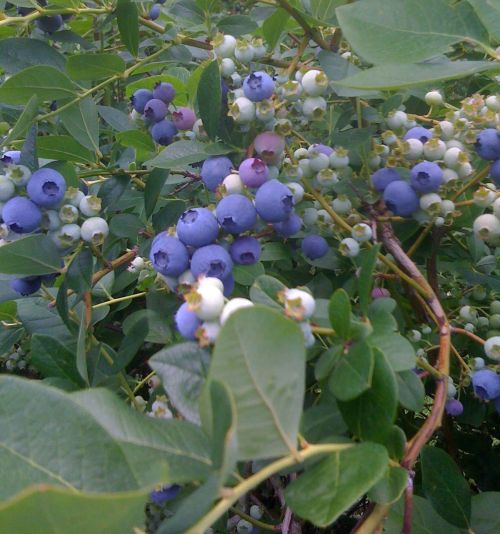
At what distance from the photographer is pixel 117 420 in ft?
1.94

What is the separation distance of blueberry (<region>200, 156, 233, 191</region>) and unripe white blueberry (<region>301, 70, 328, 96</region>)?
0.19m

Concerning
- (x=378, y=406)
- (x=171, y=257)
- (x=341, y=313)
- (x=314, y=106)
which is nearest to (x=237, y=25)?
(x=314, y=106)

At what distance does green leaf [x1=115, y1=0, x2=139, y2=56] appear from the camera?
1.32 metres

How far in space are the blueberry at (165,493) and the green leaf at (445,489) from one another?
38 cm

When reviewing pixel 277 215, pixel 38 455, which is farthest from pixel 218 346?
pixel 277 215

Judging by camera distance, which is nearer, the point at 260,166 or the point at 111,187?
the point at 260,166

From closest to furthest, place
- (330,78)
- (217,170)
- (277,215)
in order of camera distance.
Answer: (277,215) → (217,170) → (330,78)

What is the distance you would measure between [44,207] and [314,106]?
1.61ft

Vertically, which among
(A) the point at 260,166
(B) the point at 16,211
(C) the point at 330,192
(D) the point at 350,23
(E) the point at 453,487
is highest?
(D) the point at 350,23

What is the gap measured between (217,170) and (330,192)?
0.41 meters

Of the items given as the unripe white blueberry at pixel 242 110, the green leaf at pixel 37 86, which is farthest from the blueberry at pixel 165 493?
the green leaf at pixel 37 86

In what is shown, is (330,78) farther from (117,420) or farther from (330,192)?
(117,420)

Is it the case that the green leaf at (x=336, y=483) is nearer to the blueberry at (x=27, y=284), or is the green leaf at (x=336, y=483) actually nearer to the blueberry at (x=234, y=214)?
the blueberry at (x=234, y=214)

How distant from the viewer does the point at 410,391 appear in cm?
89
